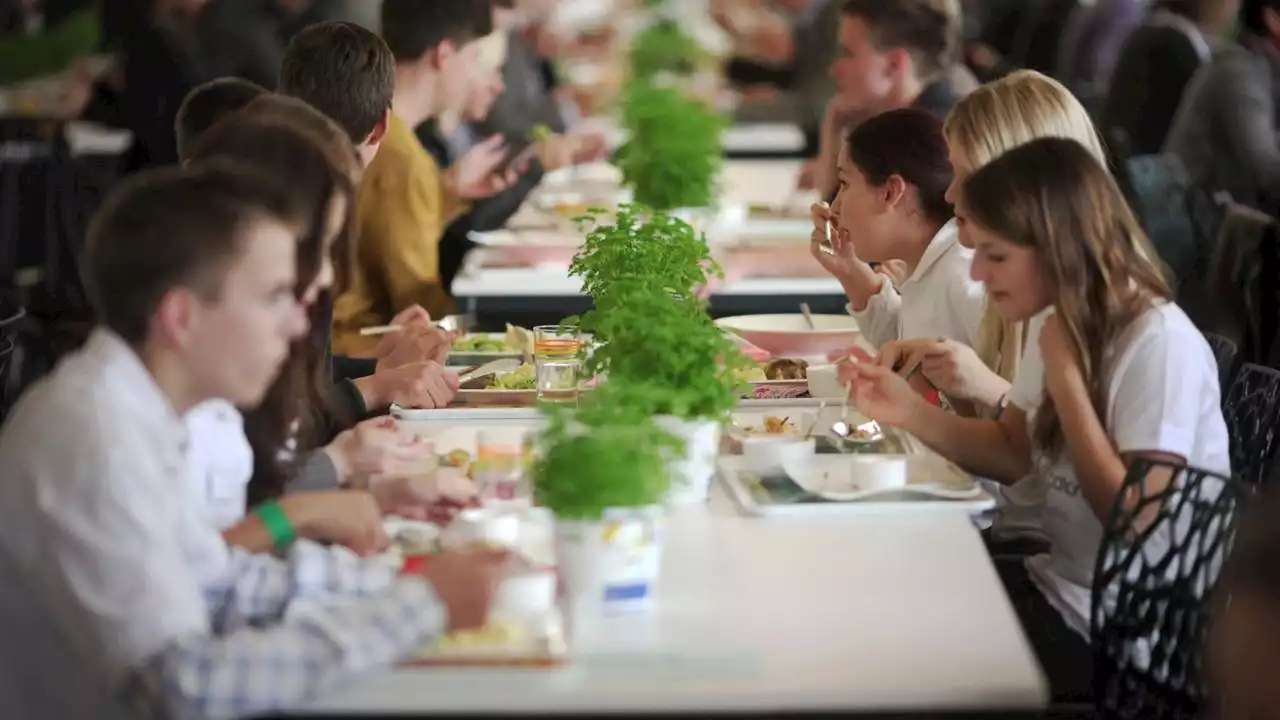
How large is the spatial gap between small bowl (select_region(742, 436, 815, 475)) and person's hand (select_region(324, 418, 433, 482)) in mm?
438

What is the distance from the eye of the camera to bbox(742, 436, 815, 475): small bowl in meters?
2.41

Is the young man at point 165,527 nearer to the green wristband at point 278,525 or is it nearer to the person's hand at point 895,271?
the green wristband at point 278,525

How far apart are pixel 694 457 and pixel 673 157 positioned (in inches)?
88.4

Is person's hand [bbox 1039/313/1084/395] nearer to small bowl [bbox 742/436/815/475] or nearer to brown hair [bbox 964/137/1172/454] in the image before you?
brown hair [bbox 964/137/1172/454]

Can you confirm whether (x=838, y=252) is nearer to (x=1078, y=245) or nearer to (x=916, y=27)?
(x=1078, y=245)

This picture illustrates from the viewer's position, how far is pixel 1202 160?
5719mm

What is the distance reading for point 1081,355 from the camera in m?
2.39

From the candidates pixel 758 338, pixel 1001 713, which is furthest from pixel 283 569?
pixel 758 338

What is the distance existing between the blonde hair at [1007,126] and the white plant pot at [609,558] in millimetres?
1289

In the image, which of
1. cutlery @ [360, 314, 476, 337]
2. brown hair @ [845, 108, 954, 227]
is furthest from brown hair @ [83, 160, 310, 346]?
brown hair @ [845, 108, 954, 227]

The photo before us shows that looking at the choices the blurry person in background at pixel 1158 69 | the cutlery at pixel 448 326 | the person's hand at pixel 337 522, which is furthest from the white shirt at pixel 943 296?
the blurry person in background at pixel 1158 69

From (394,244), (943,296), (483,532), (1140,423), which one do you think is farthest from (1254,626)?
(394,244)

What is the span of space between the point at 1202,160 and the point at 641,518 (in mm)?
4368

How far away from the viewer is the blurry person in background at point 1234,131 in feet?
18.3
